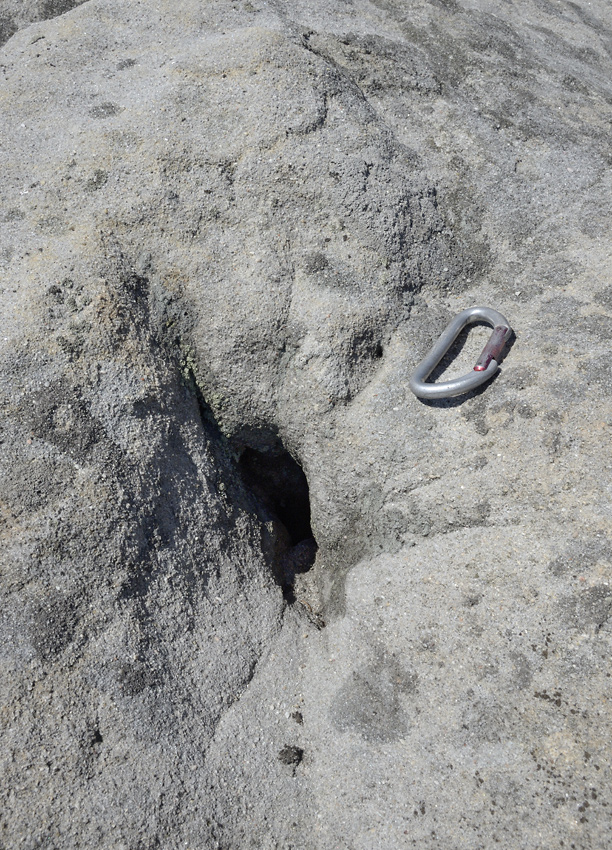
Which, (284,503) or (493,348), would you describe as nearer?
(493,348)

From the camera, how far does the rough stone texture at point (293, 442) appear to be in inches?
A: 106

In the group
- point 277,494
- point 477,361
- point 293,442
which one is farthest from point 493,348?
point 277,494

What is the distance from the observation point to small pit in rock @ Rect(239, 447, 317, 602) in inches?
148

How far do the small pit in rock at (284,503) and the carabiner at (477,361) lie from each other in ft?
3.09

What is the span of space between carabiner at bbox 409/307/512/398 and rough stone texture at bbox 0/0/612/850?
113 mm

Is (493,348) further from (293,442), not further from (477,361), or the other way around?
(293,442)

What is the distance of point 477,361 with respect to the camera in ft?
11.3

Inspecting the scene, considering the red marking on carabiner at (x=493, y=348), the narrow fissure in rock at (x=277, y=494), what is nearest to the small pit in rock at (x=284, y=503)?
the narrow fissure in rock at (x=277, y=494)

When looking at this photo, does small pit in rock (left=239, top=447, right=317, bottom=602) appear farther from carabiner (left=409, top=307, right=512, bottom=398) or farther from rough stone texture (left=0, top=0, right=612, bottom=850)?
carabiner (left=409, top=307, right=512, bottom=398)

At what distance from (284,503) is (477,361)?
5.07 feet

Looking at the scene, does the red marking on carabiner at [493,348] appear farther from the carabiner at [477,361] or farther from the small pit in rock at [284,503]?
the small pit in rock at [284,503]

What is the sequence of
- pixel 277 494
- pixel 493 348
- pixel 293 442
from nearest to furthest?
pixel 493 348
pixel 293 442
pixel 277 494

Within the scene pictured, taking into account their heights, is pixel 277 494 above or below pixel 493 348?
below

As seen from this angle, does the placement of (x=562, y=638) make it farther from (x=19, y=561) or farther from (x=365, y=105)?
(x=365, y=105)
